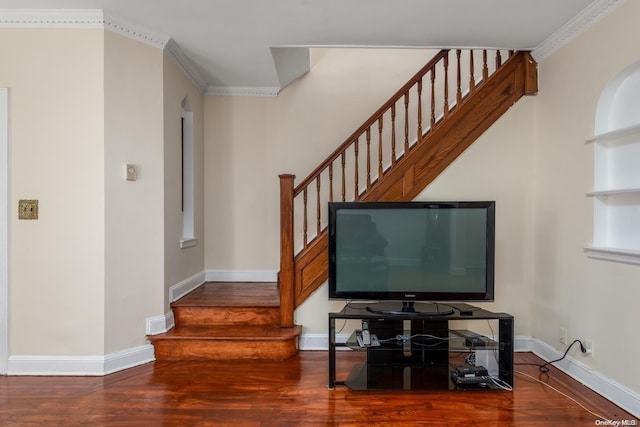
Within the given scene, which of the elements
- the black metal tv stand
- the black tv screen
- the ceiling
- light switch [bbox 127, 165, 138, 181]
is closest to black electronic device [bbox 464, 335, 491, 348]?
the black metal tv stand

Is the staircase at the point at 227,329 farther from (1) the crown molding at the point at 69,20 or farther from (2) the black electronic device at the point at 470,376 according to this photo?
(1) the crown molding at the point at 69,20

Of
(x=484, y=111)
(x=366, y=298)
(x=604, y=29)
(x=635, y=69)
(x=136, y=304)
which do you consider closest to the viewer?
(x=635, y=69)

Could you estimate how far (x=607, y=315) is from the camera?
8.49 ft

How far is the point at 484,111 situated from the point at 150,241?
302 cm

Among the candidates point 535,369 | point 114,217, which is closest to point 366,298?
point 535,369

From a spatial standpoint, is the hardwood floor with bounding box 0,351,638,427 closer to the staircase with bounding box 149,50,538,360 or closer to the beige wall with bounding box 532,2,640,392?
the beige wall with bounding box 532,2,640,392

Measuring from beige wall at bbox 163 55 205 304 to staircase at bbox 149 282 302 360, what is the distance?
9.8 inches

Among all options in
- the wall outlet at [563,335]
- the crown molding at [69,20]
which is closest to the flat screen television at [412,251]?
the wall outlet at [563,335]

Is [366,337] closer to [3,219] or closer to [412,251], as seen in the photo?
[412,251]

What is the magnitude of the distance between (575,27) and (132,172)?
3482mm

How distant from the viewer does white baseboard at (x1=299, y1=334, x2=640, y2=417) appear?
239 centimetres

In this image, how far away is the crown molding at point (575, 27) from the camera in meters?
2.60

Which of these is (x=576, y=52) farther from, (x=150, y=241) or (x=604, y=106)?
(x=150, y=241)

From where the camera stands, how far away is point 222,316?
3.50m
